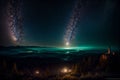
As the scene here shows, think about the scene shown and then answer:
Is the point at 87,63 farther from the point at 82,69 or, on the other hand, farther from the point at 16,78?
the point at 16,78

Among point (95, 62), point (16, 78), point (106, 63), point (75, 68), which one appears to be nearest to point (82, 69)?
point (75, 68)

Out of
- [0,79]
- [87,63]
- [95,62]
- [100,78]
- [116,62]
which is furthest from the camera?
[95,62]

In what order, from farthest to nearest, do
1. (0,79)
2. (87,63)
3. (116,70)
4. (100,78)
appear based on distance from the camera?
(87,63) < (116,70) < (0,79) < (100,78)

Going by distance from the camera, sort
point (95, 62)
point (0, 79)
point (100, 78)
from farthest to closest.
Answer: point (95, 62) < point (0, 79) < point (100, 78)

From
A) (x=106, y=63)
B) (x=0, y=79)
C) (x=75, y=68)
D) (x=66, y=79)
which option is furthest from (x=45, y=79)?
(x=106, y=63)

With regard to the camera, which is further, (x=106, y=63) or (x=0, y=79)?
(x=106, y=63)

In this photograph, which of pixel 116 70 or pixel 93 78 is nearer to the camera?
pixel 93 78

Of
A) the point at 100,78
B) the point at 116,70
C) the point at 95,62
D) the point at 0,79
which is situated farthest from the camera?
the point at 95,62

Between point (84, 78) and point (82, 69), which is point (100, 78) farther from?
point (82, 69)
